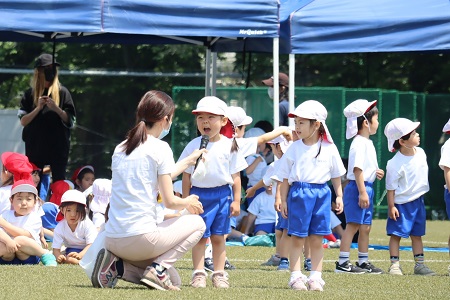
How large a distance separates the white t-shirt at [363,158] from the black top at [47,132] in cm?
443

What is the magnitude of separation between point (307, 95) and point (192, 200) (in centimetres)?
1149

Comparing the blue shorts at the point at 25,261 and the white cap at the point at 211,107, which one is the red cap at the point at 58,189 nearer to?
the blue shorts at the point at 25,261

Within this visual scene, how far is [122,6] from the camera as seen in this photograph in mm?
11672

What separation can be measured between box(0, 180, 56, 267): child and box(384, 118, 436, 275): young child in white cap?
3462mm

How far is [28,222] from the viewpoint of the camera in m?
10.4

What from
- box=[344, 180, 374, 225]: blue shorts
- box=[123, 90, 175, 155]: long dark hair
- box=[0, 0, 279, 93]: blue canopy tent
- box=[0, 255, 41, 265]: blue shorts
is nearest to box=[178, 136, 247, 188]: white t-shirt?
box=[123, 90, 175, 155]: long dark hair

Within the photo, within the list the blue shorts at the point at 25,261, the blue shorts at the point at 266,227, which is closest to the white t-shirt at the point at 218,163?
the blue shorts at the point at 25,261

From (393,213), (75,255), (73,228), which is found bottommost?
(75,255)

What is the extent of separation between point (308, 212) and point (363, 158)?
2030mm

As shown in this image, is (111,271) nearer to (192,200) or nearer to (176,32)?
(192,200)

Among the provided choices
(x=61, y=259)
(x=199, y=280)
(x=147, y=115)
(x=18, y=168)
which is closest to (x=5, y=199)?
(x=18, y=168)

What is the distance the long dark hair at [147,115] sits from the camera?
797cm

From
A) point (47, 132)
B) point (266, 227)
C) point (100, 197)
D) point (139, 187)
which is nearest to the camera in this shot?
point (139, 187)

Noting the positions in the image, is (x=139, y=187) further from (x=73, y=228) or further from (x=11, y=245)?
(x=73, y=228)
